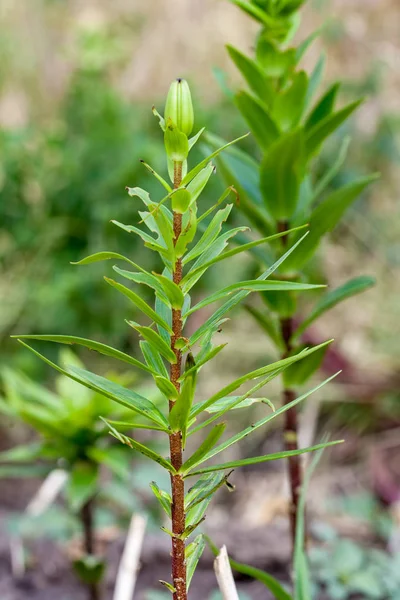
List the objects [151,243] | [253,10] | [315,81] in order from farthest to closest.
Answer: [315,81]
[253,10]
[151,243]

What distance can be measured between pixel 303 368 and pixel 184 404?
253mm

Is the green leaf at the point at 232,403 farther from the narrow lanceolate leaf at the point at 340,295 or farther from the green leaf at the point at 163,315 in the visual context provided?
the narrow lanceolate leaf at the point at 340,295

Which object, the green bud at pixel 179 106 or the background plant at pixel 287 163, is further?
the background plant at pixel 287 163

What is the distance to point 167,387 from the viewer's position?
0.41 metres

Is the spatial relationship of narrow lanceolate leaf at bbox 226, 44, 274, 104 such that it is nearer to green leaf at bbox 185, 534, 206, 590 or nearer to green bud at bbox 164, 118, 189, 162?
green bud at bbox 164, 118, 189, 162

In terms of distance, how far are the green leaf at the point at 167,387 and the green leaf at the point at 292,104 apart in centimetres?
30

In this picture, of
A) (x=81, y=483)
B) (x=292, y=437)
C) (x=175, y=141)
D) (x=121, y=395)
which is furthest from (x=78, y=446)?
(x=175, y=141)

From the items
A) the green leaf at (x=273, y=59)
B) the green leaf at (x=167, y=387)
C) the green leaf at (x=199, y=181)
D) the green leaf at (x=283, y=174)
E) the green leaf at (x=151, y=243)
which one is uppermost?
the green leaf at (x=273, y=59)

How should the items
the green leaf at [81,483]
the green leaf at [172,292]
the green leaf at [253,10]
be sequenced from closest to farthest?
the green leaf at [172,292] → the green leaf at [253,10] → the green leaf at [81,483]

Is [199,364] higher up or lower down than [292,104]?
lower down

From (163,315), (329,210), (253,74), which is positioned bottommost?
(163,315)

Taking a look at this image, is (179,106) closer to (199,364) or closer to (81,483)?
(199,364)

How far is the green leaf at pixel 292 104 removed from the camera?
59 centimetres

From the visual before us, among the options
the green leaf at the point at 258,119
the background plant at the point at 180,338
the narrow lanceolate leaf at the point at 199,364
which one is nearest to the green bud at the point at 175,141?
the background plant at the point at 180,338
